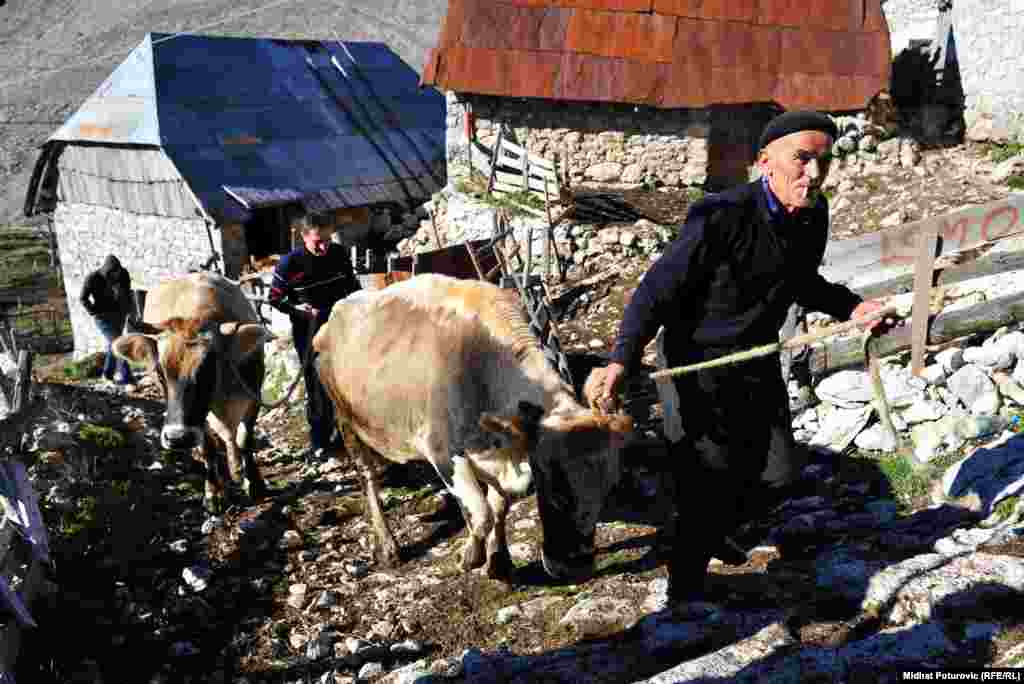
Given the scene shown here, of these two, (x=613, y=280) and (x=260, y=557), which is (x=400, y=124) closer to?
(x=613, y=280)

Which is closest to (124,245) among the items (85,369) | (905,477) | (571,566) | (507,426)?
(85,369)

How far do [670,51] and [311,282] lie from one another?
456 inches

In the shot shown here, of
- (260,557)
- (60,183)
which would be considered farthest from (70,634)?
(60,183)

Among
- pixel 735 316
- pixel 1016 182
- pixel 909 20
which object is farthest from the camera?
pixel 909 20

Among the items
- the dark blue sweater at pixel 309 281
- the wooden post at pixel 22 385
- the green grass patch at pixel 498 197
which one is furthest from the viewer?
the green grass patch at pixel 498 197

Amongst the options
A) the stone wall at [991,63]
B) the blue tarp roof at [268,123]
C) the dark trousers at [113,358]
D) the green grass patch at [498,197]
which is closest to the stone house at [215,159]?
the blue tarp roof at [268,123]

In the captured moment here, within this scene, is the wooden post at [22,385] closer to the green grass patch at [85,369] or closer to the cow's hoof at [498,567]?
the cow's hoof at [498,567]

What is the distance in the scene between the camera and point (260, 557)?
582cm

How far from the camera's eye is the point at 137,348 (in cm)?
609

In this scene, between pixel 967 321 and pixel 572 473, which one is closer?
pixel 572 473

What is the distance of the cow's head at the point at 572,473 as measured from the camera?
3.79 meters

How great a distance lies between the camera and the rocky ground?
3.25 metres

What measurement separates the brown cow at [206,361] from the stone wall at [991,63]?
13234 mm

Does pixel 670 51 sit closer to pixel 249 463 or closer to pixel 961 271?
pixel 961 271
